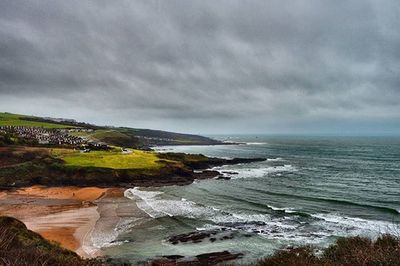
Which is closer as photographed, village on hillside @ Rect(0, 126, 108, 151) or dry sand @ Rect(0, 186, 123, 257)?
dry sand @ Rect(0, 186, 123, 257)

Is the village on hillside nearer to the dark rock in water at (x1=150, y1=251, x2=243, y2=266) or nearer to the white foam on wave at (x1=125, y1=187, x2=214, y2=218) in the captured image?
the white foam on wave at (x1=125, y1=187, x2=214, y2=218)

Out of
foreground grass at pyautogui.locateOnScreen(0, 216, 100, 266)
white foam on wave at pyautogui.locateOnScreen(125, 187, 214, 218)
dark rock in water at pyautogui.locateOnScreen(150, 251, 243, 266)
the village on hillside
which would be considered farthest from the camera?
the village on hillside

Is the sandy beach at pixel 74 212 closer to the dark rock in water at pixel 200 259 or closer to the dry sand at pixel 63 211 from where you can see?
the dry sand at pixel 63 211

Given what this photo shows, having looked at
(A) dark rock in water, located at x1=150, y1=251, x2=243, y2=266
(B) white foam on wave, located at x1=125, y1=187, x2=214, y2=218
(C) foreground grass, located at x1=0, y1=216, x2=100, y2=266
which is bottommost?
(B) white foam on wave, located at x1=125, y1=187, x2=214, y2=218

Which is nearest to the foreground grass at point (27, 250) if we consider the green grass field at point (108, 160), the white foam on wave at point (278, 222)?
the white foam on wave at point (278, 222)

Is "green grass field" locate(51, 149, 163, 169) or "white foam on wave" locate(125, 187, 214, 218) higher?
"green grass field" locate(51, 149, 163, 169)

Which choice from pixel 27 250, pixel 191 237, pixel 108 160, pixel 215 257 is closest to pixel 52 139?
pixel 108 160

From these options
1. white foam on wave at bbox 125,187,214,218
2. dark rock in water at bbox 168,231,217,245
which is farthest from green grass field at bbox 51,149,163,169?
dark rock in water at bbox 168,231,217,245
